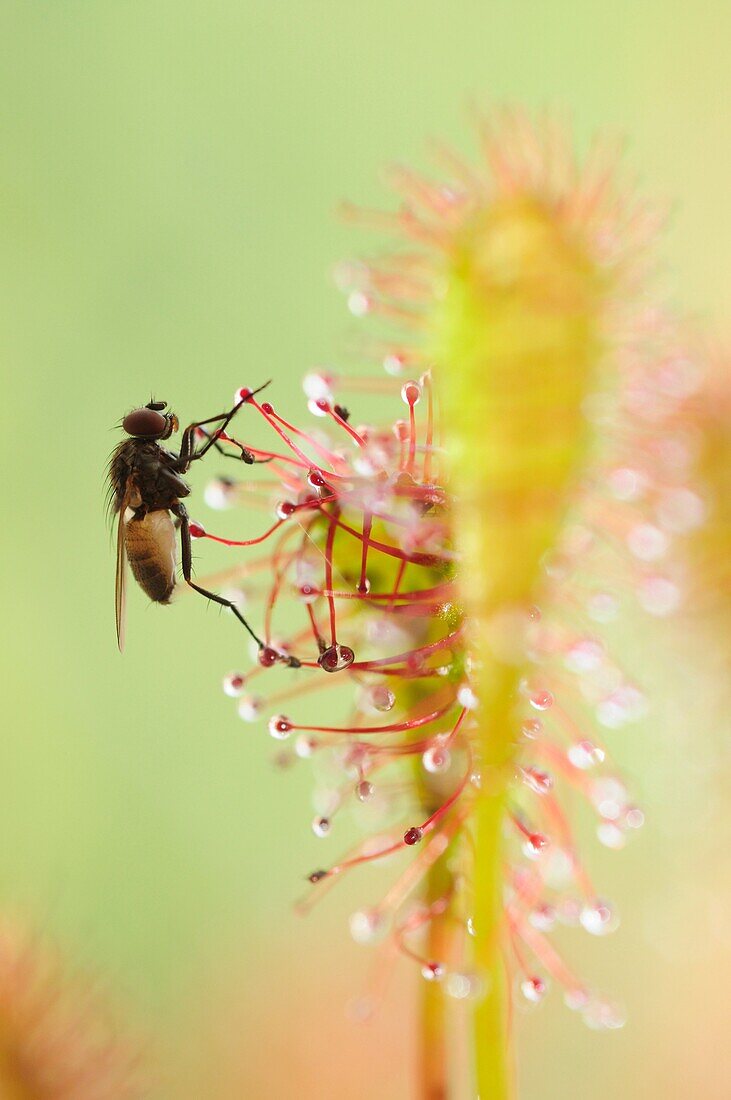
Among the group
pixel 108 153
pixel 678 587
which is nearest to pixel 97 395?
pixel 108 153

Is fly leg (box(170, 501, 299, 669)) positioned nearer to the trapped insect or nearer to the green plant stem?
the trapped insect

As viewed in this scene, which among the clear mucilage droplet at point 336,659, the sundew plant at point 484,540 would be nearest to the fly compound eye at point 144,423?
the sundew plant at point 484,540

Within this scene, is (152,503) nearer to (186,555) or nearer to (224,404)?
(186,555)

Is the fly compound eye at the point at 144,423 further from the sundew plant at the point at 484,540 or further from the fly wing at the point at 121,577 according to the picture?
the sundew plant at the point at 484,540

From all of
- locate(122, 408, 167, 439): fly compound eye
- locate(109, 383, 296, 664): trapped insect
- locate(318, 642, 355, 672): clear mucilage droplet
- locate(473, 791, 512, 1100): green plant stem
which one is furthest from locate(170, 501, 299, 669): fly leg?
locate(473, 791, 512, 1100): green plant stem

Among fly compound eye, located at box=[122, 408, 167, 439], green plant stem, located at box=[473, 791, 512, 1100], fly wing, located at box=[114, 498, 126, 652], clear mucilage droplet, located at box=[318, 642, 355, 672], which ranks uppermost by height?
fly compound eye, located at box=[122, 408, 167, 439]

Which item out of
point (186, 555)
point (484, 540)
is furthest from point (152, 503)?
point (484, 540)

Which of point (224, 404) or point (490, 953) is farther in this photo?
point (224, 404)
